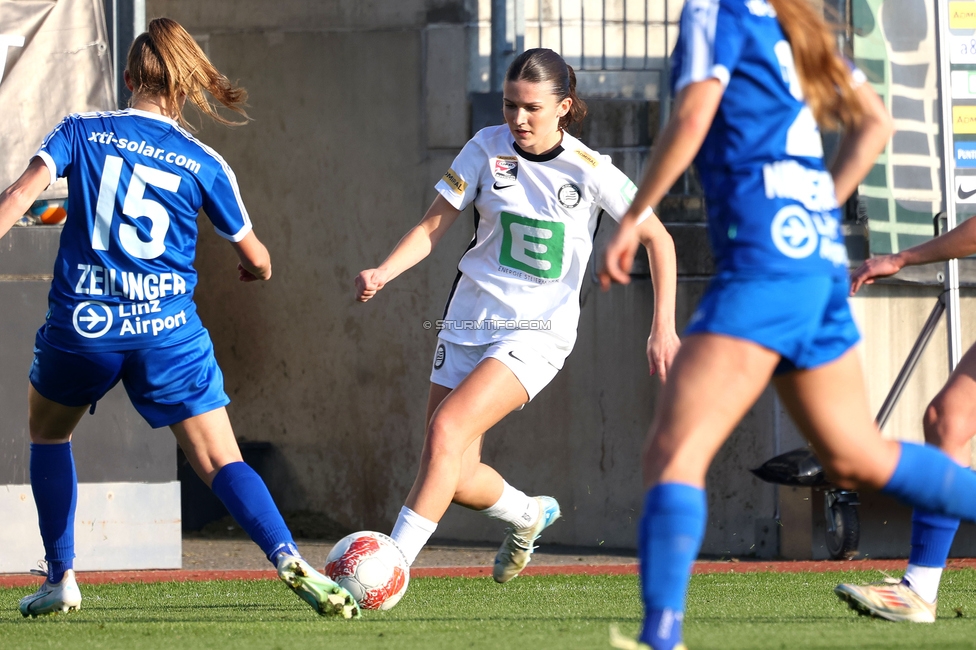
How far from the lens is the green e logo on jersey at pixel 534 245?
489 centimetres

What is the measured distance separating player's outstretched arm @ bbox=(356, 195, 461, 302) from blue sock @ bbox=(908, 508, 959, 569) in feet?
6.18

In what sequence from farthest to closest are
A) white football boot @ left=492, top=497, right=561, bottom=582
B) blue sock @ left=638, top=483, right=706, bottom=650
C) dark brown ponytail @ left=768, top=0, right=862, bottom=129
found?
white football boot @ left=492, top=497, right=561, bottom=582, dark brown ponytail @ left=768, top=0, right=862, bottom=129, blue sock @ left=638, top=483, right=706, bottom=650

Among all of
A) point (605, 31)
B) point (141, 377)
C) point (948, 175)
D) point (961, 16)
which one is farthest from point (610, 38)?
point (141, 377)

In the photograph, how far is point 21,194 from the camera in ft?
13.5

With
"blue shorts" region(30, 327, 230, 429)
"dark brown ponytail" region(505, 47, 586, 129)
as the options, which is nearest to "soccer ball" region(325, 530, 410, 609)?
"blue shorts" region(30, 327, 230, 429)

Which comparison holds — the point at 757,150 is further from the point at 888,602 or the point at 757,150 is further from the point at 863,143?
the point at 888,602

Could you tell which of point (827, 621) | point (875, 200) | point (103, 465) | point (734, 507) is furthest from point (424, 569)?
point (875, 200)

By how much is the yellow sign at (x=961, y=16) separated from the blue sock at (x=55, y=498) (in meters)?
5.58

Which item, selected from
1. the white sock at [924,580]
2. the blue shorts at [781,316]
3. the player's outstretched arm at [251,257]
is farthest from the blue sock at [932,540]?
the player's outstretched arm at [251,257]

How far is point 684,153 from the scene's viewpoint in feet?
9.23

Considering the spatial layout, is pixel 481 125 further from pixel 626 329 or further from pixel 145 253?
pixel 145 253

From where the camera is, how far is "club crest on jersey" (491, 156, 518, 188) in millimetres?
4930

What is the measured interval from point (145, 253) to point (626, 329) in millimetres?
4541

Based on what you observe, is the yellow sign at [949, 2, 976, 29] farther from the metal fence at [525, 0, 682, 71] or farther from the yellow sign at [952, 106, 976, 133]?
the metal fence at [525, 0, 682, 71]
